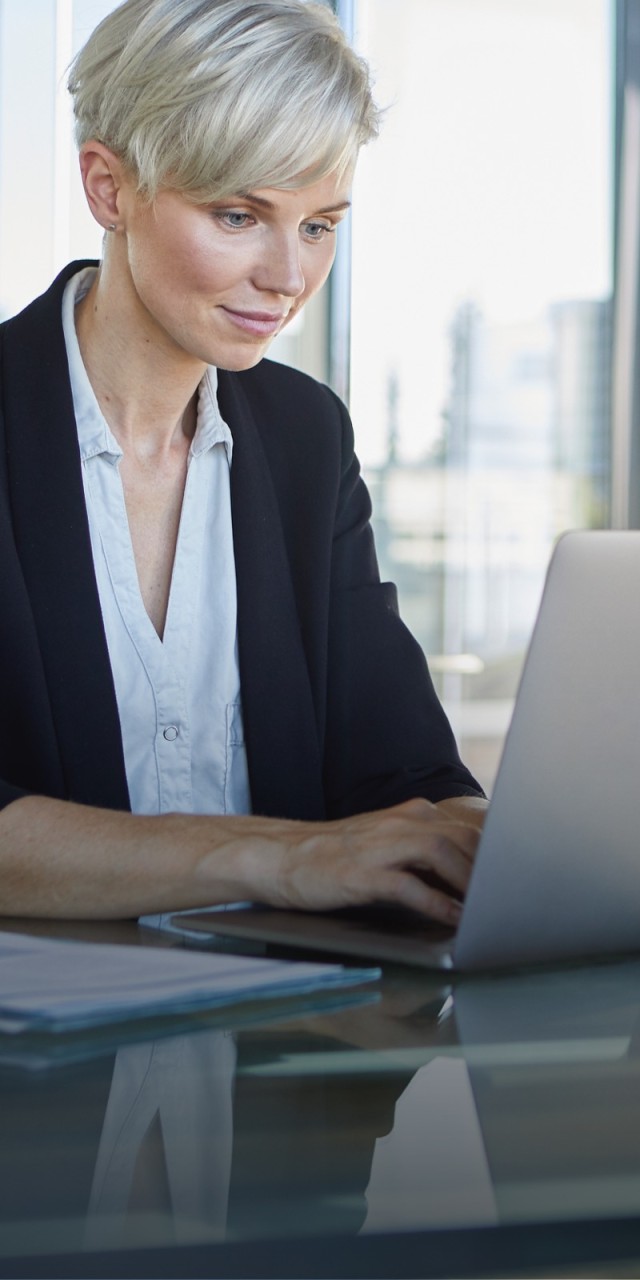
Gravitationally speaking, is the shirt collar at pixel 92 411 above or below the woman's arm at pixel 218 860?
above

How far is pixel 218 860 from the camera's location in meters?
1.07

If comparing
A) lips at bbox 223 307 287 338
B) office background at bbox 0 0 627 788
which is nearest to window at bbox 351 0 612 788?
office background at bbox 0 0 627 788

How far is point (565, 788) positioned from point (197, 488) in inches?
37.7

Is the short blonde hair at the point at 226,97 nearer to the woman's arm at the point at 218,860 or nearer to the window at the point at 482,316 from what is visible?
the woman's arm at the point at 218,860

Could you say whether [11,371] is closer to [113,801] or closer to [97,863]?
[113,801]

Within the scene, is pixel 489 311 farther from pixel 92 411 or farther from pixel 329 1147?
pixel 329 1147

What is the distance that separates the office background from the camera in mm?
4504

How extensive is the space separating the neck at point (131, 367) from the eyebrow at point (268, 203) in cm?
20

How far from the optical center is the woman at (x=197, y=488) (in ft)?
4.93

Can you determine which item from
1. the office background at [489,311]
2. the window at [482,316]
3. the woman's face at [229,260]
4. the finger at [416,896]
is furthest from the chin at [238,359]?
the window at [482,316]

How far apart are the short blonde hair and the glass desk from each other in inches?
38.5

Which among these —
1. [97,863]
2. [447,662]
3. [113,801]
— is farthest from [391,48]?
[97,863]

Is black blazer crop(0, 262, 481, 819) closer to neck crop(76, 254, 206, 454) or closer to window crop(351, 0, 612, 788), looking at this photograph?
neck crop(76, 254, 206, 454)

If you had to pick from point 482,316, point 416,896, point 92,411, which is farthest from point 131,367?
point 482,316
